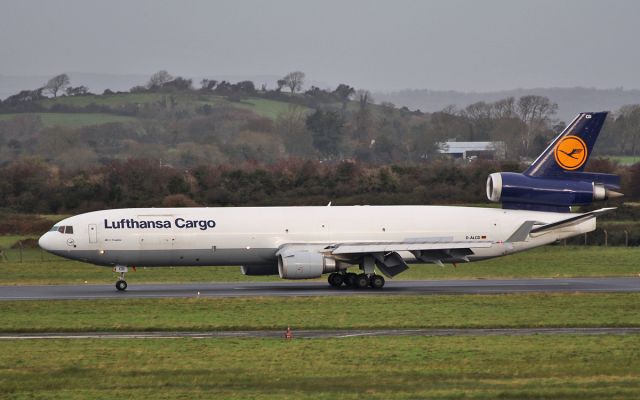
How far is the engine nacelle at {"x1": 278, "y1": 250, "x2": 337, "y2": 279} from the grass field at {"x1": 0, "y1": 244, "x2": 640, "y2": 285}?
688cm

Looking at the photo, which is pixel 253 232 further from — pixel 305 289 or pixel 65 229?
pixel 65 229

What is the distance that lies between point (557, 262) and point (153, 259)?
69.6ft

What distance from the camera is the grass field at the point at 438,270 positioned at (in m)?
50.2

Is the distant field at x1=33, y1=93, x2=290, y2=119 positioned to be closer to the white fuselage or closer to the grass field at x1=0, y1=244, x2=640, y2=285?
the grass field at x1=0, y1=244, x2=640, y2=285

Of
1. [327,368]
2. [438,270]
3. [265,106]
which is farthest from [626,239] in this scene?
[265,106]

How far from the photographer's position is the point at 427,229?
45531 millimetres

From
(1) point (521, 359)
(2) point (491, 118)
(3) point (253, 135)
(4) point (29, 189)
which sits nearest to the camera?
(1) point (521, 359)

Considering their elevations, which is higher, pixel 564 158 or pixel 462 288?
pixel 564 158

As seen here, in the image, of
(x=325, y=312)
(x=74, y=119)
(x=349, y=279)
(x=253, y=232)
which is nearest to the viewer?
(x=325, y=312)

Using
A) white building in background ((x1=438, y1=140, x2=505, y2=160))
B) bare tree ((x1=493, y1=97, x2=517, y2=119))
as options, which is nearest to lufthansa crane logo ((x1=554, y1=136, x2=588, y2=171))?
white building in background ((x1=438, y1=140, x2=505, y2=160))

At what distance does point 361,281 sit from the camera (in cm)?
4406

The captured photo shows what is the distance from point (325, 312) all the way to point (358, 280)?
31.3 ft

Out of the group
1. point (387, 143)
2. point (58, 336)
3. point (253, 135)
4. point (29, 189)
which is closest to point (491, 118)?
point (387, 143)

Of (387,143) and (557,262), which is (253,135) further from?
(557,262)
